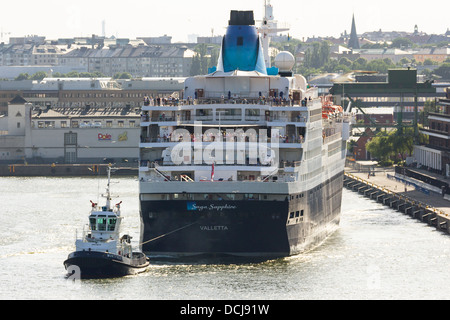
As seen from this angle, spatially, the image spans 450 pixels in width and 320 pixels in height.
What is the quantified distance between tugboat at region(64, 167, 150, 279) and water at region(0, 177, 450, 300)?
0.64m

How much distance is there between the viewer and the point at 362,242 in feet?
265

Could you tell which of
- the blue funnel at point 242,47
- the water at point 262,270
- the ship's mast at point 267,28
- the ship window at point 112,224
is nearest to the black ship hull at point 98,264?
the water at point 262,270

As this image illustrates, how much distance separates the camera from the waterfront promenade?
316 ft

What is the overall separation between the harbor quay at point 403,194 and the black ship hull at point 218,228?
17.7 m

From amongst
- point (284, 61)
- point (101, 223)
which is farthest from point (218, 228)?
point (284, 61)

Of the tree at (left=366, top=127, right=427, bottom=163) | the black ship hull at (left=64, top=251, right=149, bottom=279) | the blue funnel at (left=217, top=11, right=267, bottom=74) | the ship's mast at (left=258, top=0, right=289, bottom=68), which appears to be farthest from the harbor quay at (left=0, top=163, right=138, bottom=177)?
the black ship hull at (left=64, top=251, right=149, bottom=279)

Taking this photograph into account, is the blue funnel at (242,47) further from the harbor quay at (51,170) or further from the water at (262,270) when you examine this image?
the harbor quay at (51,170)

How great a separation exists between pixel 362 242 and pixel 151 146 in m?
14.4

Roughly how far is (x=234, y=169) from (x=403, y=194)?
3381 centimetres

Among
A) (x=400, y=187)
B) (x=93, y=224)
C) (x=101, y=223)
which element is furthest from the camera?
(x=400, y=187)

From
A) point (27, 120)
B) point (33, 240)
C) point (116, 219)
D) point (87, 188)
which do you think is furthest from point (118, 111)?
point (116, 219)

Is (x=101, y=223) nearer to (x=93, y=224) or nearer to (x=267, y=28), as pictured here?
(x=93, y=224)

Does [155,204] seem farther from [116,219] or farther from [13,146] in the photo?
[13,146]

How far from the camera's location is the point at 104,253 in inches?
2618
